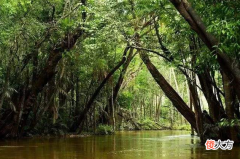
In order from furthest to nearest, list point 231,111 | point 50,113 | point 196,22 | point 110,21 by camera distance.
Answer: point 50,113
point 110,21
point 231,111
point 196,22

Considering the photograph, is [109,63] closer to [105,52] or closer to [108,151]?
[105,52]

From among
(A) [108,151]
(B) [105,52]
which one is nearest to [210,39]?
(A) [108,151]

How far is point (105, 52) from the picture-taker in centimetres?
1536

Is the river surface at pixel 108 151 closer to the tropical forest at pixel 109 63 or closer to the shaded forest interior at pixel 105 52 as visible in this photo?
the tropical forest at pixel 109 63

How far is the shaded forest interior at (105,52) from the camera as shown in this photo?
6887 mm

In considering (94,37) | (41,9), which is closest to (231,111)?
(94,37)

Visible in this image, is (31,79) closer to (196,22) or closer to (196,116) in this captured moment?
(196,116)

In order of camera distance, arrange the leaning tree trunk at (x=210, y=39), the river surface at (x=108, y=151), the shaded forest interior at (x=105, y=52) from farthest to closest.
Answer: the river surface at (x=108, y=151) < the shaded forest interior at (x=105, y=52) < the leaning tree trunk at (x=210, y=39)

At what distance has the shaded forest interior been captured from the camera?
22.6 feet

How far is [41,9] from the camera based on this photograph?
12.6 metres

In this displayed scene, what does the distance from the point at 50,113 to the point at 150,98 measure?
22040mm

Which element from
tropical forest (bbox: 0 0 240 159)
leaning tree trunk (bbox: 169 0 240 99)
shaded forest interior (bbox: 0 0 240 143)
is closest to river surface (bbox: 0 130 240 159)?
tropical forest (bbox: 0 0 240 159)

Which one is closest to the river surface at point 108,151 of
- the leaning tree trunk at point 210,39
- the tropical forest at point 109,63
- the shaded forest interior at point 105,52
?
the tropical forest at point 109,63

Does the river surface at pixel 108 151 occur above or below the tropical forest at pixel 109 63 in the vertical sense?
below
